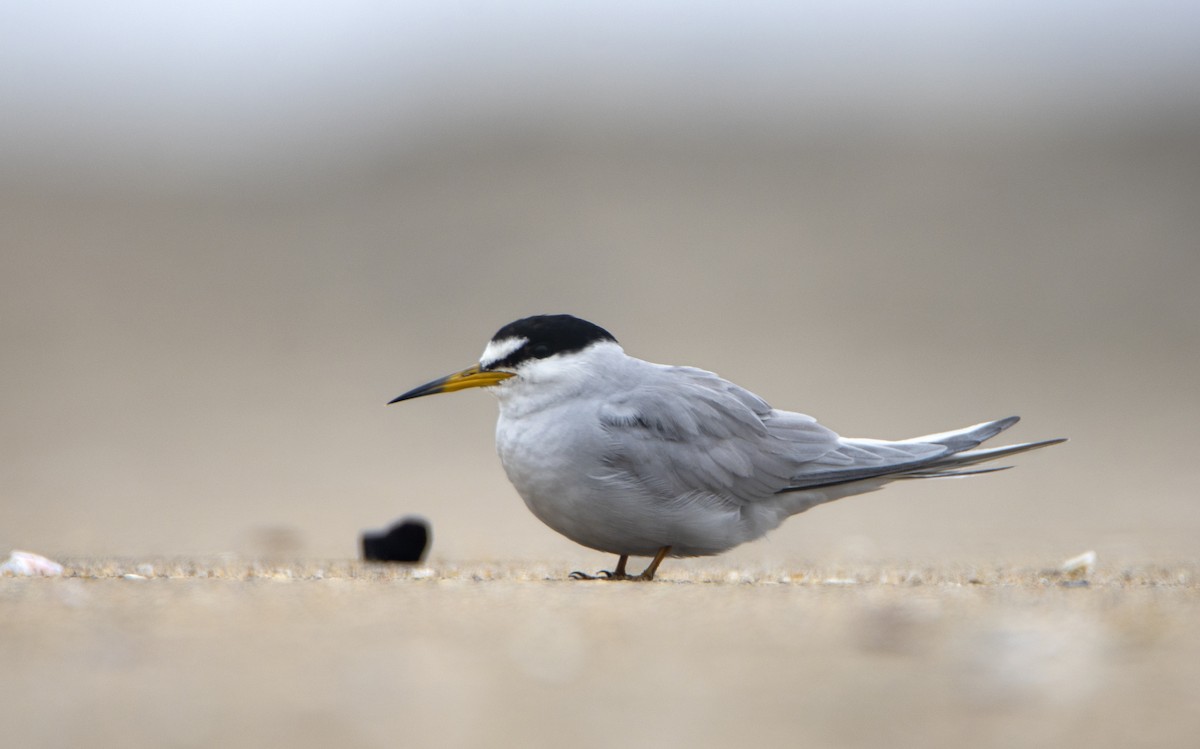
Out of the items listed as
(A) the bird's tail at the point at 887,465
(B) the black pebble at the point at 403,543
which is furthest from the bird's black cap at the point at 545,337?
(A) the bird's tail at the point at 887,465

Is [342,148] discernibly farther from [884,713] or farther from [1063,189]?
[884,713]

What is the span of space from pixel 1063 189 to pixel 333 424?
7.69 m

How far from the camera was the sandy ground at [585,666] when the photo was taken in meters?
2.19

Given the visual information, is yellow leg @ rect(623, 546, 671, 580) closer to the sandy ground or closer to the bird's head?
the sandy ground

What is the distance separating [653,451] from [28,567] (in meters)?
1.89

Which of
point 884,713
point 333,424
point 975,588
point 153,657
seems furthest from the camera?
point 333,424

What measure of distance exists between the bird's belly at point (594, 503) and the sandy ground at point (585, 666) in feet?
2.08

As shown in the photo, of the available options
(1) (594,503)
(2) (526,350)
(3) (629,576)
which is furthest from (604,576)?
(2) (526,350)

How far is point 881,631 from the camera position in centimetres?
271

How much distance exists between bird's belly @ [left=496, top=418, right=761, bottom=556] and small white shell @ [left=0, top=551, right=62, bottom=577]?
4.58ft

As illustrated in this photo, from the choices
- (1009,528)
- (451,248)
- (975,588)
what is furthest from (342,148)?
(975,588)

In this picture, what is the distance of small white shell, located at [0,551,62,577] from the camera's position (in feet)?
12.6

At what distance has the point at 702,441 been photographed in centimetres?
424

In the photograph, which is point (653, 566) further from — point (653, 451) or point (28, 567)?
point (28, 567)
